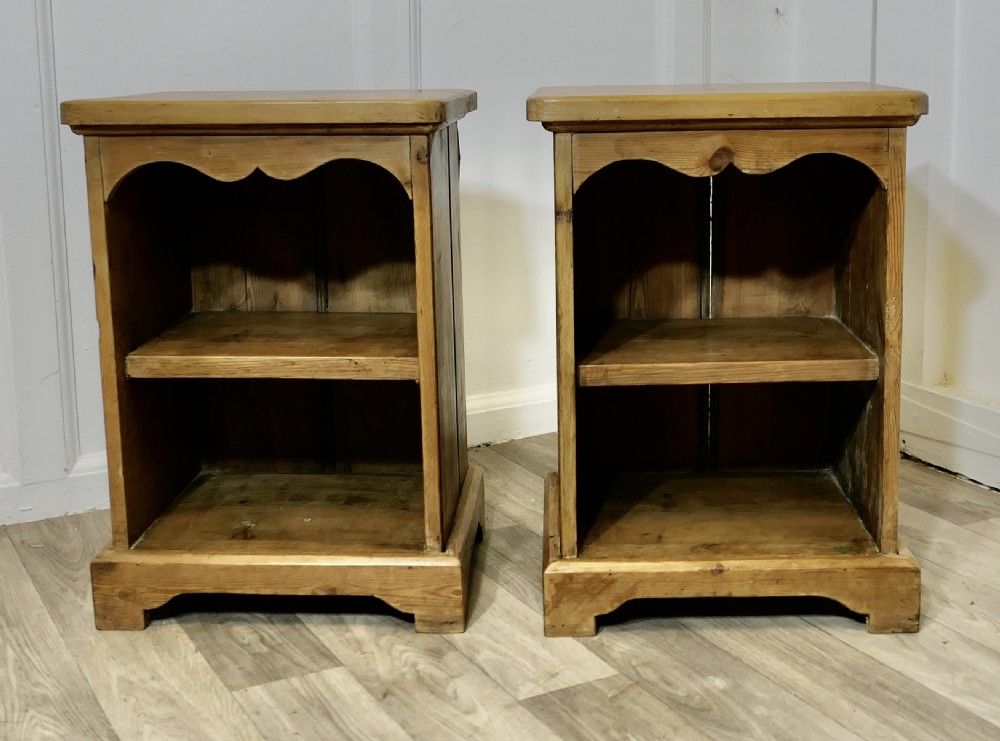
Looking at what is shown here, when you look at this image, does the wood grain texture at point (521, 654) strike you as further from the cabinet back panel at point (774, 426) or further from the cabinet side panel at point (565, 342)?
the cabinet back panel at point (774, 426)

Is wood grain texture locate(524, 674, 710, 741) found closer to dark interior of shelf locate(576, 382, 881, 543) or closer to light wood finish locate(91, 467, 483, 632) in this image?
light wood finish locate(91, 467, 483, 632)

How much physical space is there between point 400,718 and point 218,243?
88 centimetres

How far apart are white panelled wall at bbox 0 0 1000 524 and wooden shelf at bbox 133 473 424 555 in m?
0.43

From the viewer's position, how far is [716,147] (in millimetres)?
1555

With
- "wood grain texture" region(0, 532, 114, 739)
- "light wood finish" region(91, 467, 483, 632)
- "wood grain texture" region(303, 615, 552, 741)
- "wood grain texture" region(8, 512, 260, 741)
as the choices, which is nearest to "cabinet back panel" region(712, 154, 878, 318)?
"light wood finish" region(91, 467, 483, 632)

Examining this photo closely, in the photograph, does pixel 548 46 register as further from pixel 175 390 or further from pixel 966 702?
pixel 966 702

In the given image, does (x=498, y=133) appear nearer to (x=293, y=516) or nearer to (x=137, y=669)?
(x=293, y=516)

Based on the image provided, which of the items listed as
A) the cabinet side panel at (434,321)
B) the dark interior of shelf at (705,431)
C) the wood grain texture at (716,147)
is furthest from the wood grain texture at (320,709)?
the wood grain texture at (716,147)

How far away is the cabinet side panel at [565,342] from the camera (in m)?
1.56

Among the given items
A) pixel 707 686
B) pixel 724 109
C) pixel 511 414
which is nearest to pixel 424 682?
pixel 707 686

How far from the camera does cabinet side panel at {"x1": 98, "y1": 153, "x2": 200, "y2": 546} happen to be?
1665mm

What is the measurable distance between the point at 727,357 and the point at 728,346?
67 mm

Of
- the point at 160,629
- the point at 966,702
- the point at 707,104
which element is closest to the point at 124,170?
the point at 160,629

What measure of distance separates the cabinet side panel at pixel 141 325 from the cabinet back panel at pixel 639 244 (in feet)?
2.10
